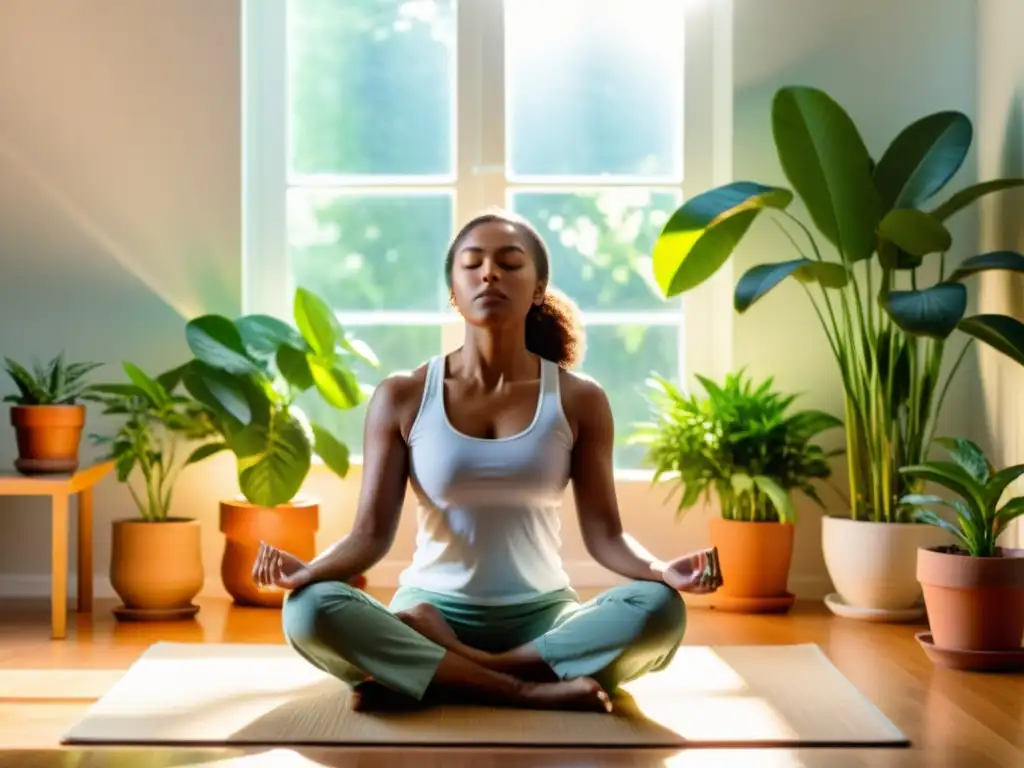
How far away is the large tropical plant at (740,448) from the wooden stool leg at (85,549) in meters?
1.61

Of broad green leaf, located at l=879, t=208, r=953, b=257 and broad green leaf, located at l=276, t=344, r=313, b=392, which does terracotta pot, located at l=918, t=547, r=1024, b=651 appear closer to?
broad green leaf, located at l=879, t=208, r=953, b=257

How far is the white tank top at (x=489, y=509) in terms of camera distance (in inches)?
110

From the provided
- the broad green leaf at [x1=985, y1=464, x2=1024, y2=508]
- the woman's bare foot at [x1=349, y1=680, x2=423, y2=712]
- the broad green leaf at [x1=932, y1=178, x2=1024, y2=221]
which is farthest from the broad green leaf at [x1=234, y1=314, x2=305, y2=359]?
the broad green leaf at [x1=985, y1=464, x2=1024, y2=508]

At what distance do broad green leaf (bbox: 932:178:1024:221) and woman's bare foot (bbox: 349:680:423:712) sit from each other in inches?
80.0

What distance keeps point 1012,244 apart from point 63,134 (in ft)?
9.07

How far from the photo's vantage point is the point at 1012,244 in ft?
13.2

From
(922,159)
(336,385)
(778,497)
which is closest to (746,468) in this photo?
(778,497)

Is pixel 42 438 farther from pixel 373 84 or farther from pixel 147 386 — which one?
pixel 373 84

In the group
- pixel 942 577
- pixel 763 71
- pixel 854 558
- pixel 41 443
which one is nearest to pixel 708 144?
pixel 763 71

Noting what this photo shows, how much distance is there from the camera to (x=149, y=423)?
168 inches

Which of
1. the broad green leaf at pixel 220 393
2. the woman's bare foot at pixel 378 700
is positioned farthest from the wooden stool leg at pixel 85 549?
the woman's bare foot at pixel 378 700

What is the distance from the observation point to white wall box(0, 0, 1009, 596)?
438 cm

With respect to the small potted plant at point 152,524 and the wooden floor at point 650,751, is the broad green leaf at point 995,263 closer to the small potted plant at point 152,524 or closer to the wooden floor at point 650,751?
the wooden floor at point 650,751

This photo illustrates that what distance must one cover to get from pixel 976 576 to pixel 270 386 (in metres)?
1.96
